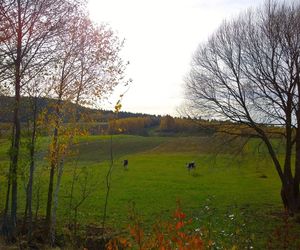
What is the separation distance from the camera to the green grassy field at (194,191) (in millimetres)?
12938

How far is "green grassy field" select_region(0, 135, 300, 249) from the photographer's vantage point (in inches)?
509

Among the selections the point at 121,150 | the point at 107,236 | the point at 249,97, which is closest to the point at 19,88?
the point at 107,236

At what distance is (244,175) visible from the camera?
4312 cm

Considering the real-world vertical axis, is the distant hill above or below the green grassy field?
above

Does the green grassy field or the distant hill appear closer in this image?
the distant hill

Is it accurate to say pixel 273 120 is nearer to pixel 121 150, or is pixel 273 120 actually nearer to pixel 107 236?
pixel 107 236

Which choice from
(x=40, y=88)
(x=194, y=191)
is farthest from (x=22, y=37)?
(x=194, y=191)

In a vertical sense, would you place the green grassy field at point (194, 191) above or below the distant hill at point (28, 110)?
below

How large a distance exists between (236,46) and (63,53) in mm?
10860

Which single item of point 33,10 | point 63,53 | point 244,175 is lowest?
point 244,175

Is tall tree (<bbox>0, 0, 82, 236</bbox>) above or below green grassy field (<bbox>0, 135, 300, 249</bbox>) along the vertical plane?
above

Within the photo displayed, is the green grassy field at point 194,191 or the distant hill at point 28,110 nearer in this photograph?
the distant hill at point 28,110

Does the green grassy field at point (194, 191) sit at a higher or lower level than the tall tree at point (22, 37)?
lower

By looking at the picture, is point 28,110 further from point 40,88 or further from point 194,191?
point 194,191
